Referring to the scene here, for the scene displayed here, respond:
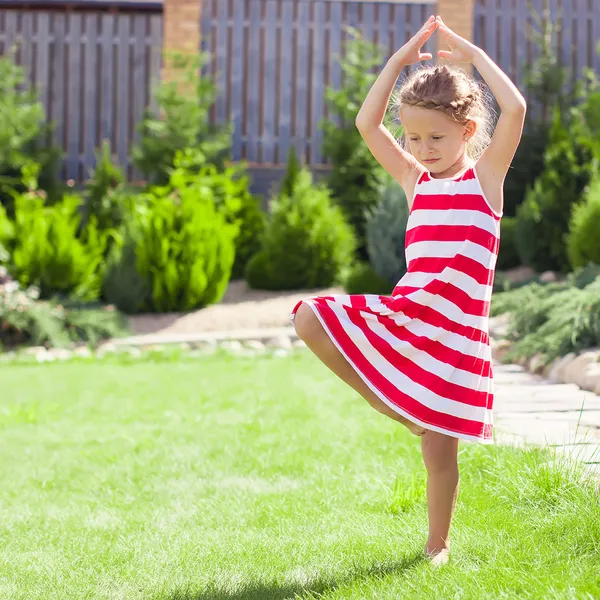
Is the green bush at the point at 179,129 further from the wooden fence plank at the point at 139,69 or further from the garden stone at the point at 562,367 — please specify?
the garden stone at the point at 562,367

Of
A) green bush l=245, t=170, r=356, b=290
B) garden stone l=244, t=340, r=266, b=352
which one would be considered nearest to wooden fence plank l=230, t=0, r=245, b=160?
green bush l=245, t=170, r=356, b=290

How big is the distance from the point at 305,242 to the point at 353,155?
1.44 m

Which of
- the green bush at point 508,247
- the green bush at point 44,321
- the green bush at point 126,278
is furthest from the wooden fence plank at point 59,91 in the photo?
the green bush at point 508,247

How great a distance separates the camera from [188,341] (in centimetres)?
788

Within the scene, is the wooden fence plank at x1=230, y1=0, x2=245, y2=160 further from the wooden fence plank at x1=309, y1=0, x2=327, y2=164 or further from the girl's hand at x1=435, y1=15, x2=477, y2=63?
the girl's hand at x1=435, y1=15, x2=477, y2=63

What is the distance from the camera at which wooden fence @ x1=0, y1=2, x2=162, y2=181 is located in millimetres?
11570

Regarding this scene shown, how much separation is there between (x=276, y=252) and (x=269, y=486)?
6.23m

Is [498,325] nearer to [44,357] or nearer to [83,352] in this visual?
[83,352]

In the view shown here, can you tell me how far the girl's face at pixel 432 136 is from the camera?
7.46ft

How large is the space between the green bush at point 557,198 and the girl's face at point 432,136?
7017 mm

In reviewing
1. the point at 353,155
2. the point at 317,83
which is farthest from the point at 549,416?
the point at 317,83

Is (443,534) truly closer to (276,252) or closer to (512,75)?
(276,252)

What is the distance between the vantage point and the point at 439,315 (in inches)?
87.2

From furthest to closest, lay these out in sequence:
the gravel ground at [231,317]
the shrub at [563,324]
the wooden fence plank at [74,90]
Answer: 1. the wooden fence plank at [74,90]
2. the gravel ground at [231,317]
3. the shrub at [563,324]
